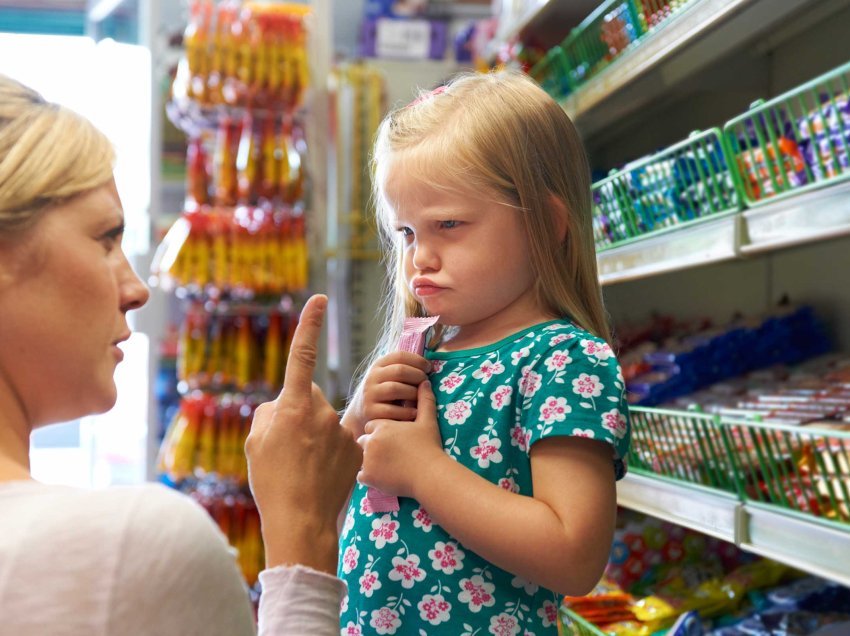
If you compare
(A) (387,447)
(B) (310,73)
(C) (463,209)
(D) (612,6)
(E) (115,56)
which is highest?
(E) (115,56)

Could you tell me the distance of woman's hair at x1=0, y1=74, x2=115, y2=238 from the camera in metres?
0.73

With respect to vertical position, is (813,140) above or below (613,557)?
above

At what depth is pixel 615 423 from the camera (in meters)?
1.09

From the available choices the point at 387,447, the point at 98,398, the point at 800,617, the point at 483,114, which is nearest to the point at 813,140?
the point at 483,114

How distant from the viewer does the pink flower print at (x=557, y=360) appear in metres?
1.13

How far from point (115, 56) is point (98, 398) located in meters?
5.03

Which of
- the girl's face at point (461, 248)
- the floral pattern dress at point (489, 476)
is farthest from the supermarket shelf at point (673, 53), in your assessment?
the floral pattern dress at point (489, 476)

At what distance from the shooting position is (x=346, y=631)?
3.94 feet

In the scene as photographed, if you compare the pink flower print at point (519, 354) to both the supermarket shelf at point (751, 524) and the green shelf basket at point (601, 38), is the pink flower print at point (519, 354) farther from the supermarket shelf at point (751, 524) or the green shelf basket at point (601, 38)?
the green shelf basket at point (601, 38)

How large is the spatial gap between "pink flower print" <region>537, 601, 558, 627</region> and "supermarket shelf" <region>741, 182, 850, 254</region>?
62cm

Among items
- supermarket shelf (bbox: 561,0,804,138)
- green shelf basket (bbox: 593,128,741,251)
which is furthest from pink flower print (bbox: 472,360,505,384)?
supermarket shelf (bbox: 561,0,804,138)

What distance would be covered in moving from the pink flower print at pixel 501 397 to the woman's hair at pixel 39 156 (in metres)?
0.55

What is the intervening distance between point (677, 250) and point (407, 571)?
853mm

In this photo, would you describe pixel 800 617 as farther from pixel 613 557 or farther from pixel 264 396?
pixel 264 396
